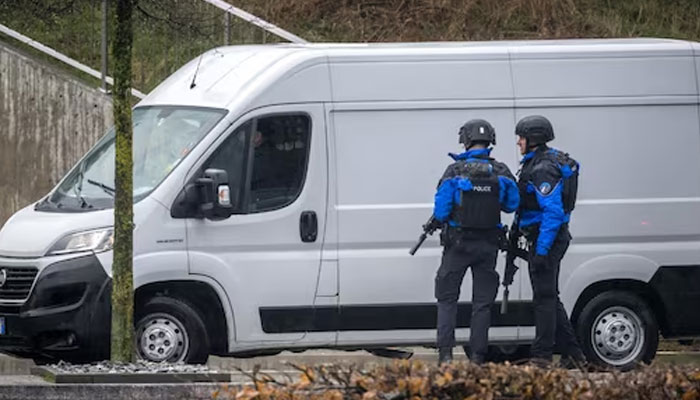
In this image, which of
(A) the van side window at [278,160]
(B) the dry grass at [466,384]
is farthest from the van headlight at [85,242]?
(B) the dry grass at [466,384]

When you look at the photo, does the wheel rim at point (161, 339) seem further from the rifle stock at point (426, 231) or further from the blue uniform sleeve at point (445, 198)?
the blue uniform sleeve at point (445, 198)

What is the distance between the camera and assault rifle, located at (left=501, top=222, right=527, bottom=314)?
429 inches

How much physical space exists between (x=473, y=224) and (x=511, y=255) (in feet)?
1.96

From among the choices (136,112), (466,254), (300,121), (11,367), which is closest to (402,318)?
(466,254)

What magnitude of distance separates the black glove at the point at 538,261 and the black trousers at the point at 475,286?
0.28m

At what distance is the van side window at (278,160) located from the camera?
1098 centimetres

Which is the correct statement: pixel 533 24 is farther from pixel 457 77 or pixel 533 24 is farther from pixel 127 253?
pixel 127 253

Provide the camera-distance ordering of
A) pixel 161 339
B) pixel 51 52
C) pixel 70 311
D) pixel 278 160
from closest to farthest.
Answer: pixel 70 311 → pixel 161 339 → pixel 278 160 → pixel 51 52

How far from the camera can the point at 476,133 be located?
34.5 feet

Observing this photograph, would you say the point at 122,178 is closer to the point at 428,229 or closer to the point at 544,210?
the point at 428,229

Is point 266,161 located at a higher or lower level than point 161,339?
higher

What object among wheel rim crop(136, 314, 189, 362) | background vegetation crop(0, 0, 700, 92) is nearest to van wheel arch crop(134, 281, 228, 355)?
wheel rim crop(136, 314, 189, 362)

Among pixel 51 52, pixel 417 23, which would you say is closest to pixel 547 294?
pixel 417 23

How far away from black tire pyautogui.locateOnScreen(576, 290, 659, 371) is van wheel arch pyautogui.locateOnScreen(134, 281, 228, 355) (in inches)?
102
